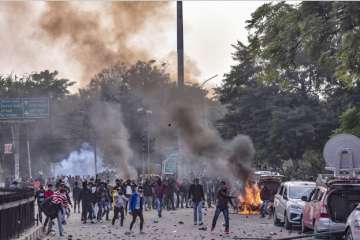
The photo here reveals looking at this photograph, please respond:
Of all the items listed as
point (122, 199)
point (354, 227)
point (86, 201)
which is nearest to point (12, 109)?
point (86, 201)

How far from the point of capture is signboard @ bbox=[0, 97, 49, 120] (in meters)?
50.0

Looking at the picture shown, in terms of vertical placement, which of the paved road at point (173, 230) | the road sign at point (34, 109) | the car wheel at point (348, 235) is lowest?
the paved road at point (173, 230)

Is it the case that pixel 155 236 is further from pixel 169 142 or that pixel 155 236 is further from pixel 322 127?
pixel 169 142

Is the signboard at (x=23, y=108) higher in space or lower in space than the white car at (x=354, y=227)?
higher

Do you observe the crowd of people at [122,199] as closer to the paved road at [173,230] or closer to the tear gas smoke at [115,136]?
the paved road at [173,230]

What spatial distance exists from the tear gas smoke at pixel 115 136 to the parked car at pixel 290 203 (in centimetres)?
5214

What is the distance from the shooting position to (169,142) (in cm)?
7188

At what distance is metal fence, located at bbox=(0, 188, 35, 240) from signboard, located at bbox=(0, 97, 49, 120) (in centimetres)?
2675


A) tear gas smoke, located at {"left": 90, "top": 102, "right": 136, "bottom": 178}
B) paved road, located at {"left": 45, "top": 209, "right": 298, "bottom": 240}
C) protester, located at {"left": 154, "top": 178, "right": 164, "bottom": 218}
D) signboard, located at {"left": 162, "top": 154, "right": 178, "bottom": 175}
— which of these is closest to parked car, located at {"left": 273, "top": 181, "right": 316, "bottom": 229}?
paved road, located at {"left": 45, "top": 209, "right": 298, "bottom": 240}

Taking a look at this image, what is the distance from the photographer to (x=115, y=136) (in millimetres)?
81875

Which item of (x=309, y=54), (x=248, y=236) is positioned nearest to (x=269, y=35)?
(x=309, y=54)

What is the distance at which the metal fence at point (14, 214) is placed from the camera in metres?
16.2

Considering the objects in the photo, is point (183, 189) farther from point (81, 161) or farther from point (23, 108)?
point (81, 161)

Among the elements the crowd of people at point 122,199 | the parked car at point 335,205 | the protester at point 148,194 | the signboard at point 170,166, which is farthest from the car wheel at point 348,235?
the signboard at point 170,166
